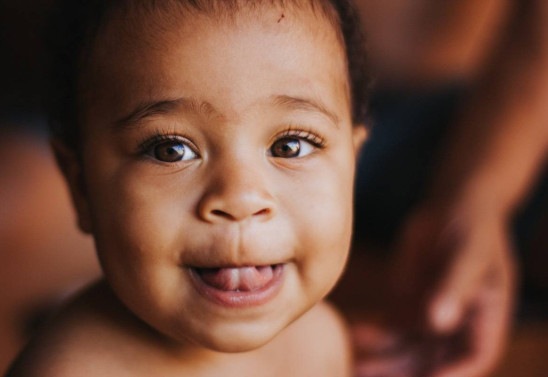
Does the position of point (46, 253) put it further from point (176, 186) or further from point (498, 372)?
point (498, 372)

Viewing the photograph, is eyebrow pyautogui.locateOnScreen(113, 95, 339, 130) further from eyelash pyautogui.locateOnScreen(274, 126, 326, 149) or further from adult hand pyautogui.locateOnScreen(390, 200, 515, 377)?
adult hand pyautogui.locateOnScreen(390, 200, 515, 377)

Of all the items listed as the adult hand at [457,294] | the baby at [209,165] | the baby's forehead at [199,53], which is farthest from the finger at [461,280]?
the baby's forehead at [199,53]

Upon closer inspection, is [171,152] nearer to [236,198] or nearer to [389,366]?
[236,198]

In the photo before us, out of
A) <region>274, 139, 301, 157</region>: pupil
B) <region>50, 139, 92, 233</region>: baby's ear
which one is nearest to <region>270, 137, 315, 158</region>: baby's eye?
<region>274, 139, 301, 157</region>: pupil

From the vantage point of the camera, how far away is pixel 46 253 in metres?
1.26

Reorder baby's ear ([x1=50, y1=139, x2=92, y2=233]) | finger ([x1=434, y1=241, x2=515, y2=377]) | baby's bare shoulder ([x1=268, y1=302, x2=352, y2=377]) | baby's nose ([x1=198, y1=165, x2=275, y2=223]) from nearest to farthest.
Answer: baby's nose ([x1=198, y1=165, x2=275, y2=223]) < baby's ear ([x1=50, y1=139, x2=92, y2=233]) < baby's bare shoulder ([x1=268, y1=302, x2=352, y2=377]) < finger ([x1=434, y1=241, x2=515, y2=377])

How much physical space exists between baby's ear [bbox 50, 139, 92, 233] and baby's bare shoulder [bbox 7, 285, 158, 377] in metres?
0.09

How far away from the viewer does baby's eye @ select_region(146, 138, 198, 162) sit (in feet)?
2.25

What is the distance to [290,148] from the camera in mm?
719

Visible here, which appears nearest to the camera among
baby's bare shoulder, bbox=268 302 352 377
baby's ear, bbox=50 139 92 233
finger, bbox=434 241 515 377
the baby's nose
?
the baby's nose

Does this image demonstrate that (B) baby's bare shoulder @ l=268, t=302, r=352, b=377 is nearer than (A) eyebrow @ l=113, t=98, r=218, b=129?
No

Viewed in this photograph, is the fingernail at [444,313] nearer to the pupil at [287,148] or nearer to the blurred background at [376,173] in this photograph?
the blurred background at [376,173]

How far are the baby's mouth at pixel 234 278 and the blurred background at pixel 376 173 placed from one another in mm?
640

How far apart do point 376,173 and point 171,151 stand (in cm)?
94
